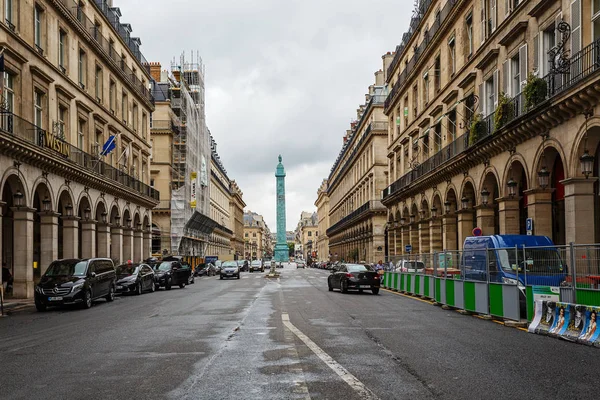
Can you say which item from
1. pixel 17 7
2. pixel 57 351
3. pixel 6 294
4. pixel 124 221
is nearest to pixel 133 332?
pixel 57 351

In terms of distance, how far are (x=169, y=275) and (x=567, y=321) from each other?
26390 mm

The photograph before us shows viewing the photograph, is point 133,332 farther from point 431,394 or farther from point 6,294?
point 6,294

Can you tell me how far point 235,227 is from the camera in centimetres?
13912

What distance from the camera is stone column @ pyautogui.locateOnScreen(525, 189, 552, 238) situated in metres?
22.9

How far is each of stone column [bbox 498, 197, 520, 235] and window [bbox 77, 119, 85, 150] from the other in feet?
73.9

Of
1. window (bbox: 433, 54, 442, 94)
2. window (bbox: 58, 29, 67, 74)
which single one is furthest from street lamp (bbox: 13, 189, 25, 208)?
window (bbox: 433, 54, 442, 94)

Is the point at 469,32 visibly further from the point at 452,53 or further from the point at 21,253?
the point at 21,253

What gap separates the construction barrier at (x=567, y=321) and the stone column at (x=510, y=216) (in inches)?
479

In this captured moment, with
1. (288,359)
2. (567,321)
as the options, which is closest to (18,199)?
(288,359)

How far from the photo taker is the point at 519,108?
2441cm

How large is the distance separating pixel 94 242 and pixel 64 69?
9708 mm

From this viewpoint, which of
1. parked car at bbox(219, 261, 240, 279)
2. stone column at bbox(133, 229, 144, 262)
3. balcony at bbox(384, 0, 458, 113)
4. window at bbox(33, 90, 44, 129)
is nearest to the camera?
window at bbox(33, 90, 44, 129)

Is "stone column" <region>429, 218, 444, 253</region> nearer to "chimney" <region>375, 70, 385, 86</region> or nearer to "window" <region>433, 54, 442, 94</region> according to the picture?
"window" <region>433, 54, 442, 94</region>

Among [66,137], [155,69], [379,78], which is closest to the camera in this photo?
[66,137]
